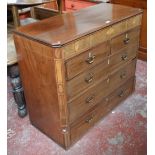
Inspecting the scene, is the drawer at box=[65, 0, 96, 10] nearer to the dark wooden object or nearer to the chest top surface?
the dark wooden object

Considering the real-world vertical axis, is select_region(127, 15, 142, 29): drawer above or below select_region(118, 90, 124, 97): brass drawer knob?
above

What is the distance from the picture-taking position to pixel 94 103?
5.58 feet

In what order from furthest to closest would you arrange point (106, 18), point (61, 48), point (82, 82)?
point (106, 18) → point (82, 82) → point (61, 48)

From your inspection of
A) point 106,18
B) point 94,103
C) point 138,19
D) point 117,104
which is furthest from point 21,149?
point 138,19

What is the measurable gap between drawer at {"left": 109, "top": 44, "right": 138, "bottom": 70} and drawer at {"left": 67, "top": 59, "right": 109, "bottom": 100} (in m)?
0.08

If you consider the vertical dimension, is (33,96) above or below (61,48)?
below

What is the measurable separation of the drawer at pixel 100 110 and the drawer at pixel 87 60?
1.28 ft

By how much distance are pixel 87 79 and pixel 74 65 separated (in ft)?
0.64

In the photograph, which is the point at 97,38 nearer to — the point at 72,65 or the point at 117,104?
the point at 72,65

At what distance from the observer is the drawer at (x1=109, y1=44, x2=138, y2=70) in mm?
1722

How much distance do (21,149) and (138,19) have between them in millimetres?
1345

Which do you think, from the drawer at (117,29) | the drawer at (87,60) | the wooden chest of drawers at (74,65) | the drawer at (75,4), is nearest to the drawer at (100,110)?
the wooden chest of drawers at (74,65)

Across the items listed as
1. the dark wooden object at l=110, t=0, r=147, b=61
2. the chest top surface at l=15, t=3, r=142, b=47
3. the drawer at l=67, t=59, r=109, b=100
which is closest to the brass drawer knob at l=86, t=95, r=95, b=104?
the drawer at l=67, t=59, r=109, b=100
